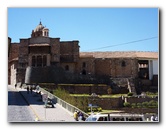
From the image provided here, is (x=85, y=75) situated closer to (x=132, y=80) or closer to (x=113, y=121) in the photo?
(x=132, y=80)

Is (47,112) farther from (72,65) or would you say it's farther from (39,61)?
(72,65)

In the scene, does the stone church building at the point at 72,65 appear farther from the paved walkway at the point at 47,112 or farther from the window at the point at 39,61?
the paved walkway at the point at 47,112

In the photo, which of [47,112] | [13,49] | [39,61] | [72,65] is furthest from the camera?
[72,65]

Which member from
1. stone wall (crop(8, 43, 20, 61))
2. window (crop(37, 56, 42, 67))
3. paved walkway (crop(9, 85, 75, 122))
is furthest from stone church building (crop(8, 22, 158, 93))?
paved walkway (crop(9, 85, 75, 122))

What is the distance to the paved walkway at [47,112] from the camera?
1101 cm

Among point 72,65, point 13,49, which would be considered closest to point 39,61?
point 72,65

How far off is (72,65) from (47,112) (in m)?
17.2

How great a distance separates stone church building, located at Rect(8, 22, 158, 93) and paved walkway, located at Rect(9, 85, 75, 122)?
7409mm

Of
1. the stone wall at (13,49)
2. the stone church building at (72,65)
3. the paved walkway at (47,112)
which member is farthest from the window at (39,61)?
the paved walkway at (47,112)

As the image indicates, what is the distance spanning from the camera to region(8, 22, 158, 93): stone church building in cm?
2694

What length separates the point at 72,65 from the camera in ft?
98.5

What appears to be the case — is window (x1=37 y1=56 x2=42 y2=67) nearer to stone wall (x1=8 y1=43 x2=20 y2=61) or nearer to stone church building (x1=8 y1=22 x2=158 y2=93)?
stone church building (x1=8 y1=22 x2=158 y2=93)

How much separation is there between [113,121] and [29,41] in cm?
1896
